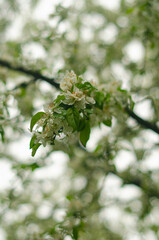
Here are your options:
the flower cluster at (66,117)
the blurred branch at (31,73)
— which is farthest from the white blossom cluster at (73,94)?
the blurred branch at (31,73)

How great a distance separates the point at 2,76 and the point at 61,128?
9.28 feet

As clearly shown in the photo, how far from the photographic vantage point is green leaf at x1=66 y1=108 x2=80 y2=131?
170cm

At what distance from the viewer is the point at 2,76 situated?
423 cm

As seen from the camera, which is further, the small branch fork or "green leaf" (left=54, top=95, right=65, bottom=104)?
the small branch fork

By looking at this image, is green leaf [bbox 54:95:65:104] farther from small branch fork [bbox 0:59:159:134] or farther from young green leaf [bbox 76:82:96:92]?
small branch fork [bbox 0:59:159:134]

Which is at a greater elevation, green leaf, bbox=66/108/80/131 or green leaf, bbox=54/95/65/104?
green leaf, bbox=54/95/65/104

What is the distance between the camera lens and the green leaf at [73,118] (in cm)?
170

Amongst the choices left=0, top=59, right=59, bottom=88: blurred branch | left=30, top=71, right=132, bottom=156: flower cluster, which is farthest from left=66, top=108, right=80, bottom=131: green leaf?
left=0, top=59, right=59, bottom=88: blurred branch

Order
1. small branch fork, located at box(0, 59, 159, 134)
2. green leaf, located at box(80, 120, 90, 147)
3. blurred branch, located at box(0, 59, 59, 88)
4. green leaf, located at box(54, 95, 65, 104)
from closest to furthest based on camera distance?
1. green leaf, located at box(54, 95, 65, 104)
2. green leaf, located at box(80, 120, 90, 147)
3. small branch fork, located at box(0, 59, 159, 134)
4. blurred branch, located at box(0, 59, 59, 88)

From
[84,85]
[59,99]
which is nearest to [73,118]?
[59,99]

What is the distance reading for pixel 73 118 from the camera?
5.68ft

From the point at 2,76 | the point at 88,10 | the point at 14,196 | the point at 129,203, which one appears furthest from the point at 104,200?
the point at 88,10

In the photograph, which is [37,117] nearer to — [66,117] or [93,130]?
[66,117]

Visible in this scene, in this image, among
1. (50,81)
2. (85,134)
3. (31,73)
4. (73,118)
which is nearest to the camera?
(73,118)
